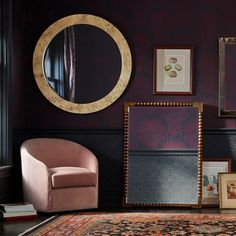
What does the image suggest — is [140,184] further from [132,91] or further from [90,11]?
[90,11]

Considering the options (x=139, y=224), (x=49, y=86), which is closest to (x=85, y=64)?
(x=49, y=86)

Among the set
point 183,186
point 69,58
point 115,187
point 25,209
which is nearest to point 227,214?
point 183,186

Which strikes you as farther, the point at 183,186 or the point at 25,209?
the point at 183,186

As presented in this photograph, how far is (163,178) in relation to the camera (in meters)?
6.70

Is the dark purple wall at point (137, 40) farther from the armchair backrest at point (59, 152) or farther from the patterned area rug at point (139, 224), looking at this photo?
the patterned area rug at point (139, 224)

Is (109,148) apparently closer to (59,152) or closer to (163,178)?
(59,152)

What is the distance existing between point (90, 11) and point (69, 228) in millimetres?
2937

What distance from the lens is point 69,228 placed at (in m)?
5.03

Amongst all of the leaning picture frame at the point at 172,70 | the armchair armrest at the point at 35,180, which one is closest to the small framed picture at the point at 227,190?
the leaning picture frame at the point at 172,70

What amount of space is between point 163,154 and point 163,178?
27 cm

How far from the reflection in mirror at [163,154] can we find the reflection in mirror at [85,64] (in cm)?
47

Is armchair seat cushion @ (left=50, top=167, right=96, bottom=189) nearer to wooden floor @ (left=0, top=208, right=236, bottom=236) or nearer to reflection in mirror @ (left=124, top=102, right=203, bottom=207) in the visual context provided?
wooden floor @ (left=0, top=208, right=236, bottom=236)

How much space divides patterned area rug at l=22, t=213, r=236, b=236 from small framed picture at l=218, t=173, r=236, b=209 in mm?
640

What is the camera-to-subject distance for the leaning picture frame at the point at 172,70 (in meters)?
6.93
